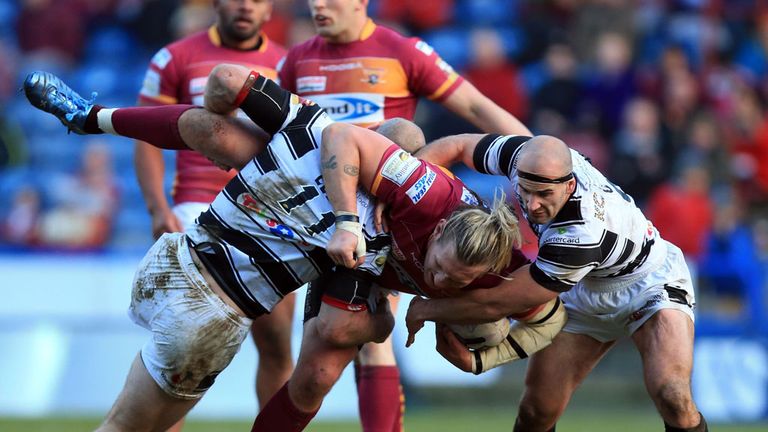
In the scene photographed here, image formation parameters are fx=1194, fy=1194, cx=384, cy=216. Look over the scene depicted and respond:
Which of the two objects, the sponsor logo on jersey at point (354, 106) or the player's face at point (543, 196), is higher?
the player's face at point (543, 196)

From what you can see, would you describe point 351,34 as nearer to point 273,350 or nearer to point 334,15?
point 334,15

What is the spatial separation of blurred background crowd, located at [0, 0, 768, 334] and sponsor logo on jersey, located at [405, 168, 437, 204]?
285 inches

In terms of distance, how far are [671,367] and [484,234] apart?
4.56ft

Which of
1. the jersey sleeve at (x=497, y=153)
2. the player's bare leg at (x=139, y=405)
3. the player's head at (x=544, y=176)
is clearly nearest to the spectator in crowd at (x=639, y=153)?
the jersey sleeve at (x=497, y=153)

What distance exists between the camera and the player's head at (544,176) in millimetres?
5527

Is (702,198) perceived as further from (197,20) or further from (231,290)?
(231,290)

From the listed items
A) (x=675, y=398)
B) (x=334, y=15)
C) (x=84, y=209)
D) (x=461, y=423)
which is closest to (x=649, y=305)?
(x=675, y=398)

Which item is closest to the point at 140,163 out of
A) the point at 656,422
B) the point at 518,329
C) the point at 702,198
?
the point at 518,329

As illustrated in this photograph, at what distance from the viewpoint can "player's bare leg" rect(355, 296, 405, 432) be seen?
6.57 meters

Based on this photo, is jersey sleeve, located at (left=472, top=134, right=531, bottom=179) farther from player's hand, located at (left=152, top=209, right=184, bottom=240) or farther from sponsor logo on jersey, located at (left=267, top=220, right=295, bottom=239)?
player's hand, located at (left=152, top=209, right=184, bottom=240)

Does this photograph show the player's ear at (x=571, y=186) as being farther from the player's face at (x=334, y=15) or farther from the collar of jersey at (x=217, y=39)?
the collar of jersey at (x=217, y=39)

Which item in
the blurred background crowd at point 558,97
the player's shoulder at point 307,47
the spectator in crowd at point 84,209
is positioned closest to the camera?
the player's shoulder at point 307,47

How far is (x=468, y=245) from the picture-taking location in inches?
209

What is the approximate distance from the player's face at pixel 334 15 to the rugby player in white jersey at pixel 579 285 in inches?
57.4
